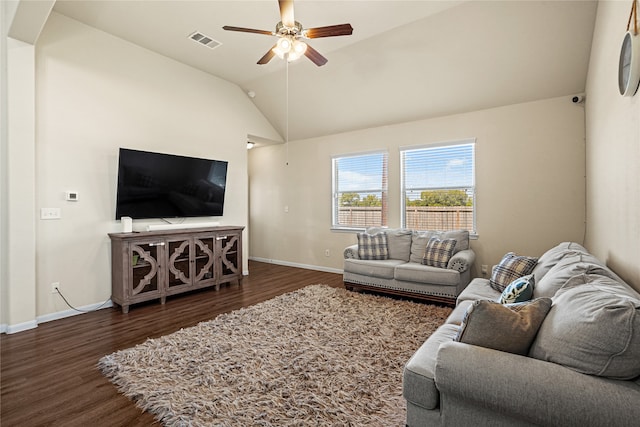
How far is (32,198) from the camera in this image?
3162mm

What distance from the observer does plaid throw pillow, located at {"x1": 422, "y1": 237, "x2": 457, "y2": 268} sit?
3.96 metres

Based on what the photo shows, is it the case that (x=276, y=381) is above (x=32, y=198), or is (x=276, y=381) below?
below

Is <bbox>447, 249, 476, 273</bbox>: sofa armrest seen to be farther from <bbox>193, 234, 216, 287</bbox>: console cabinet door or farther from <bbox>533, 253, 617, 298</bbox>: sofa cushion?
<bbox>193, 234, 216, 287</bbox>: console cabinet door

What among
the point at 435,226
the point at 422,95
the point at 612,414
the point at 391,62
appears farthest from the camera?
the point at 435,226

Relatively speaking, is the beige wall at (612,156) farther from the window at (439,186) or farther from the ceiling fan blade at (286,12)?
the ceiling fan blade at (286,12)

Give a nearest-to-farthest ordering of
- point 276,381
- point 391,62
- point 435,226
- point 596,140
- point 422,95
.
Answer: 1. point 276,381
2. point 596,140
3. point 391,62
4. point 422,95
5. point 435,226

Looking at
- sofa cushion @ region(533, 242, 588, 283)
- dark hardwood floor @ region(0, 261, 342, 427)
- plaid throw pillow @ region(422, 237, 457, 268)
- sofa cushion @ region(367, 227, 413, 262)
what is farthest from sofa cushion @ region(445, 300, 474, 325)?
dark hardwood floor @ region(0, 261, 342, 427)

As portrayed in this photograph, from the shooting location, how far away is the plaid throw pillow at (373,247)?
4.54 meters

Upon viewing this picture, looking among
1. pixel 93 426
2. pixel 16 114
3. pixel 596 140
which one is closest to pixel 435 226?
pixel 596 140

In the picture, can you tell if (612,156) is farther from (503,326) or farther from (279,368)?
(279,368)

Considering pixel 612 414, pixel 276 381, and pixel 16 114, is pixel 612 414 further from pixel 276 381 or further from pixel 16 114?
pixel 16 114

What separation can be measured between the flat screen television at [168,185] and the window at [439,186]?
3.08m

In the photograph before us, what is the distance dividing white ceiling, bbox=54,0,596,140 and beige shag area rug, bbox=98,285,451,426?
3.05 metres

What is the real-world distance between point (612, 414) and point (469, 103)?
418cm
